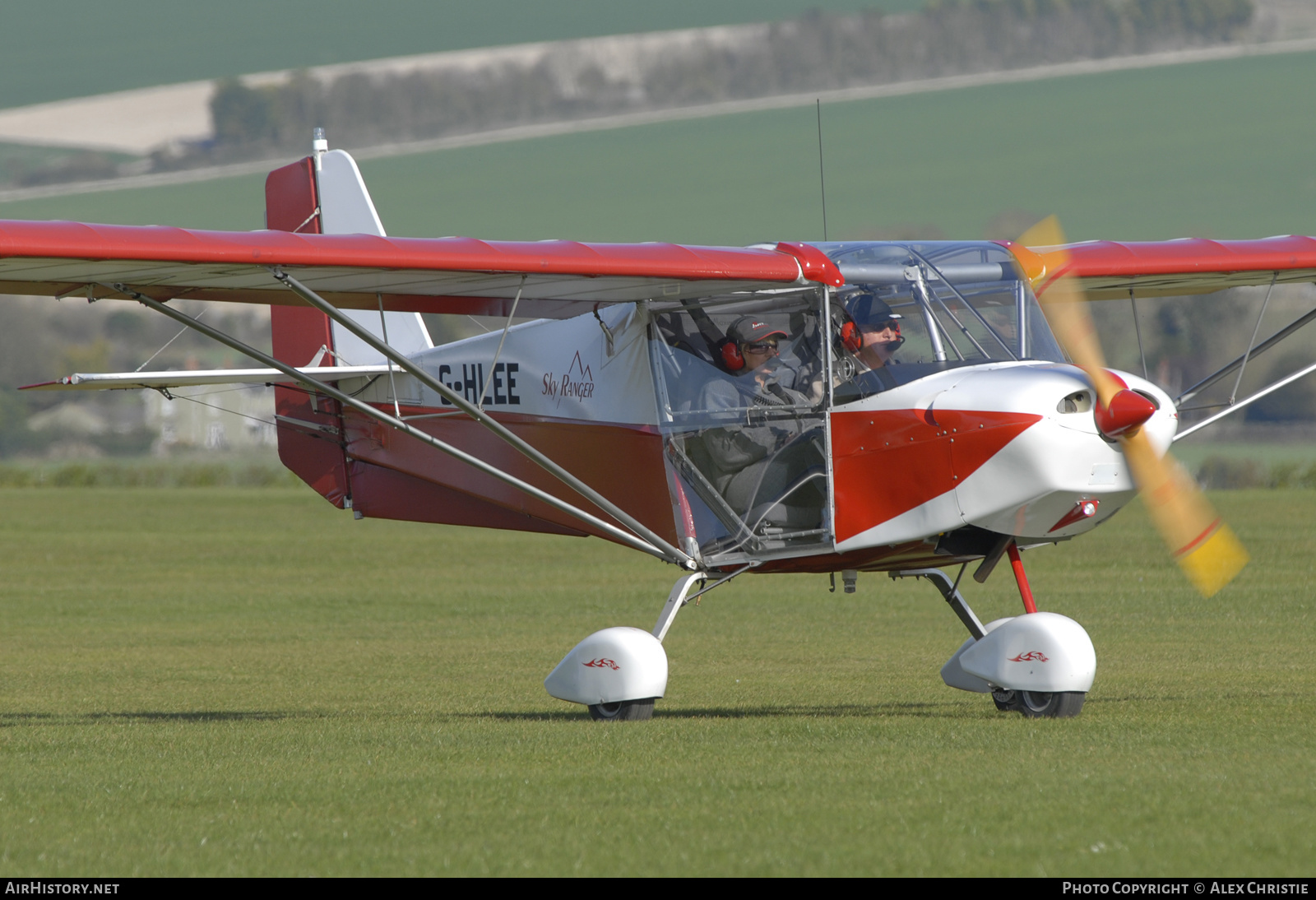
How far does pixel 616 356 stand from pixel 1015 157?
7491cm

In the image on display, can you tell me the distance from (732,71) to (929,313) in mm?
91923

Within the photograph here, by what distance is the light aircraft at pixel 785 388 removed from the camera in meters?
9.20

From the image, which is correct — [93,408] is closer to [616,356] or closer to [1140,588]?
[1140,588]

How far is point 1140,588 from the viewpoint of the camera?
20.6m

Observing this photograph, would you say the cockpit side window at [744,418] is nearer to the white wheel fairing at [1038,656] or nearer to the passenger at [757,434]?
the passenger at [757,434]

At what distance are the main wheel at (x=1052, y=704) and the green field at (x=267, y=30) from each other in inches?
3657

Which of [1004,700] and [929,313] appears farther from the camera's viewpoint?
[1004,700]

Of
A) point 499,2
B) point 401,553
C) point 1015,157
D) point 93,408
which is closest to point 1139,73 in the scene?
point 1015,157

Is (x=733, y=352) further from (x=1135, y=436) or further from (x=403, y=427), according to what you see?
(x=1135, y=436)

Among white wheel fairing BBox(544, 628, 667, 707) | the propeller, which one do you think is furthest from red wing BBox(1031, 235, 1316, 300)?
white wheel fairing BBox(544, 628, 667, 707)

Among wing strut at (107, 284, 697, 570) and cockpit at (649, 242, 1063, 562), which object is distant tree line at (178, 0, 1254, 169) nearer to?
wing strut at (107, 284, 697, 570)

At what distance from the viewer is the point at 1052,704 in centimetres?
950

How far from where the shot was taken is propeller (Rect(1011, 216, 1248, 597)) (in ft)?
29.4

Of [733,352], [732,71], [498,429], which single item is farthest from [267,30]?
[733,352]
